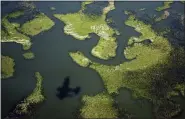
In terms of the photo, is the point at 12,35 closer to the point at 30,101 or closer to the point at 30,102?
the point at 30,101

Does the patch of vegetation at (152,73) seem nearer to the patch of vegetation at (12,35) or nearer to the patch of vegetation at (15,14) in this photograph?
the patch of vegetation at (12,35)

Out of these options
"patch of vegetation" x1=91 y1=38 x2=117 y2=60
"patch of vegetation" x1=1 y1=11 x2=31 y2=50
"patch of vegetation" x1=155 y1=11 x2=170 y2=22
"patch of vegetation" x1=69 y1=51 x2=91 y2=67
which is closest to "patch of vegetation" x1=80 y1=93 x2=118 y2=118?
"patch of vegetation" x1=69 y1=51 x2=91 y2=67

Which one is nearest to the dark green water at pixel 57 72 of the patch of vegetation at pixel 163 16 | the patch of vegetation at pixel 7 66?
the patch of vegetation at pixel 7 66

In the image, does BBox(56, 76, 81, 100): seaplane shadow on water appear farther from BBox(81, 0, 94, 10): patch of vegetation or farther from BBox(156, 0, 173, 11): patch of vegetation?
BBox(156, 0, 173, 11): patch of vegetation

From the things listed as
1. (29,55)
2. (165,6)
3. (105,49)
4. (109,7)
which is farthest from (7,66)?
(165,6)

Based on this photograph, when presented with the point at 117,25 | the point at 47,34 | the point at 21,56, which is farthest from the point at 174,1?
the point at 21,56

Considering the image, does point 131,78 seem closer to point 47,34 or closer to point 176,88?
point 176,88

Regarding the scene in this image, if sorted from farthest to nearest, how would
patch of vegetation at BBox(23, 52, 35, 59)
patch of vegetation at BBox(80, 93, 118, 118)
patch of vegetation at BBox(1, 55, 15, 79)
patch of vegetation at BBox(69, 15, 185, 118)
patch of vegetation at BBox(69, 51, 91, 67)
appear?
patch of vegetation at BBox(23, 52, 35, 59)
patch of vegetation at BBox(69, 51, 91, 67)
patch of vegetation at BBox(1, 55, 15, 79)
patch of vegetation at BBox(69, 15, 185, 118)
patch of vegetation at BBox(80, 93, 118, 118)
